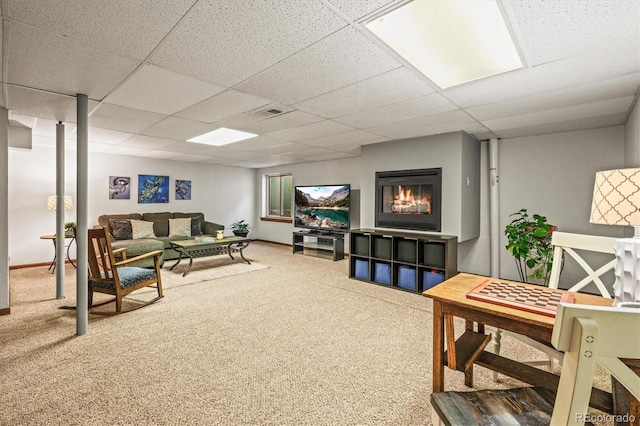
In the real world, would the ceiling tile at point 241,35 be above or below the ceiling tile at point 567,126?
below

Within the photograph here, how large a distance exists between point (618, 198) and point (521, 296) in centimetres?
64

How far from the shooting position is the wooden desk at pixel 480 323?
1333 millimetres

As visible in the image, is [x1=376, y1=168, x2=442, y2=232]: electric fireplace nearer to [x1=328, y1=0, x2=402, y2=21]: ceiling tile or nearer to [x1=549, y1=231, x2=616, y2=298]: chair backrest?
[x1=549, y1=231, x2=616, y2=298]: chair backrest

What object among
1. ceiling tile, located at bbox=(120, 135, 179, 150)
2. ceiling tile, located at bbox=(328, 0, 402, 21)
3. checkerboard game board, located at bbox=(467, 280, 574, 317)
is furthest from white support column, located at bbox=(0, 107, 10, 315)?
checkerboard game board, located at bbox=(467, 280, 574, 317)

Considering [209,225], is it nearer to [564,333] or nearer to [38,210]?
[38,210]

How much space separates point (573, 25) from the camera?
5.51 ft

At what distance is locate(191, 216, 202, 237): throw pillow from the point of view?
272 inches

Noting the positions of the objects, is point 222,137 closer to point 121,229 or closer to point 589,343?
point 121,229

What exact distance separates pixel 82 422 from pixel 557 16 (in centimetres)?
341

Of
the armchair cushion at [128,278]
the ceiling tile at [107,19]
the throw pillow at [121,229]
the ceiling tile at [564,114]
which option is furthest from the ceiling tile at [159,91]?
the throw pillow at [121,229]

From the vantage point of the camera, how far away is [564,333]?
2.73 ft

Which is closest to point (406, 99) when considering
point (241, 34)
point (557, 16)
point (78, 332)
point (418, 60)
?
point (418, 60)

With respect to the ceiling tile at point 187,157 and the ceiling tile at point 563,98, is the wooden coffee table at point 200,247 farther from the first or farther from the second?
the ceiling tile at point 563,98

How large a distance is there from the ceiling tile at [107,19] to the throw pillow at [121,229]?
4.75 metres
